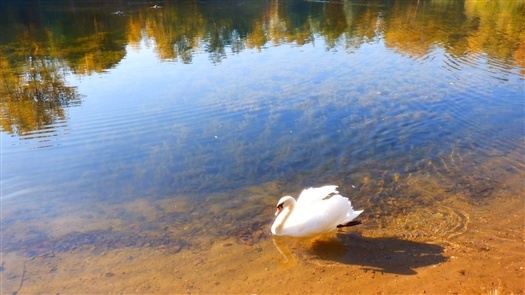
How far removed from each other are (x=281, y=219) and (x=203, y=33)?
67.5 ft

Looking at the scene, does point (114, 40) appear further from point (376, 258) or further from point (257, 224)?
point (376, 258)

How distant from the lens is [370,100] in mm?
11328

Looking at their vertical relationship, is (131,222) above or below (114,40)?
below

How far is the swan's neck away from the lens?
19.6 ft

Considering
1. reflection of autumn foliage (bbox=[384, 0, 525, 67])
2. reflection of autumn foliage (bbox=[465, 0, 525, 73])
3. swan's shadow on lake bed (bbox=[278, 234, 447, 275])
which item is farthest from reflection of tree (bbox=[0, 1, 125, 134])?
reflection of autumn foliage (bbox=[465, 0, 525, 73])

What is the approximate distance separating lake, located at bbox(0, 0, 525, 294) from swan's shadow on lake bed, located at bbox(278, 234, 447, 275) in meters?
0.02

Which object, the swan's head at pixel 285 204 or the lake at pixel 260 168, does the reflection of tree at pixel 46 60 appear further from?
the swan's head at pixel 285 204

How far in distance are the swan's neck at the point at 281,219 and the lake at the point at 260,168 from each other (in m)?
0.20

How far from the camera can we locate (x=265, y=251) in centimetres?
577

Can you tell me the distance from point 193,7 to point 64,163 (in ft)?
109

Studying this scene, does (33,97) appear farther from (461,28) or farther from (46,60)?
(461,28)

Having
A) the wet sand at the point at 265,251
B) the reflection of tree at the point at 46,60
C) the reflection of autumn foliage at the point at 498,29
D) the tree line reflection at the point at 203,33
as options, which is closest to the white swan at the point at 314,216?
the wet sand at the point at 265,251

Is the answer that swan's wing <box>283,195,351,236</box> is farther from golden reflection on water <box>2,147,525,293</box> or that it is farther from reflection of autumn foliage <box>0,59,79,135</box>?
reflection of autumn foliage <box>0,59,79,135</box>

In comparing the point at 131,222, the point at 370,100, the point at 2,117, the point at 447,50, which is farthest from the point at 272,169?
the point at 447,50
